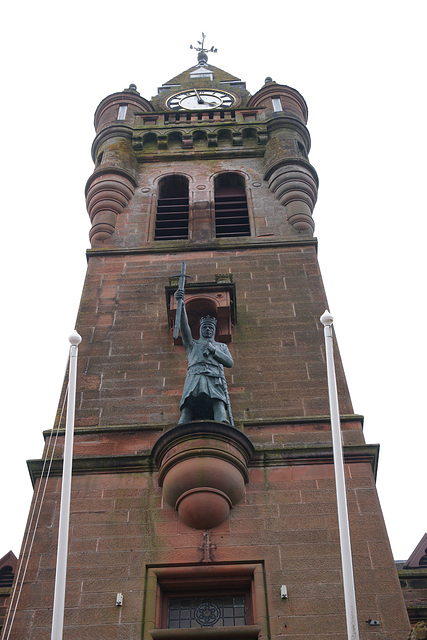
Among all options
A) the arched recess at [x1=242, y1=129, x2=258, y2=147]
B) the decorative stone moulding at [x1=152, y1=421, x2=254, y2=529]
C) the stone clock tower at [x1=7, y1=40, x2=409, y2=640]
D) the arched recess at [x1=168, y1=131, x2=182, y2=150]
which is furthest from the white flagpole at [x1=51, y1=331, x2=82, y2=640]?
the arched recess at [x1=242, y1=129, x2=258, y2=147]

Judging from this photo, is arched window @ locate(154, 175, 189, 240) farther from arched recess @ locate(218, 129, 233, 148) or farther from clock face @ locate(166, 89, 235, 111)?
clock face @ locate(166, 89, 235, 111)

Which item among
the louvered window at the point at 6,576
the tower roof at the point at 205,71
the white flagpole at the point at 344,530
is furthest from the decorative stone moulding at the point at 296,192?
the tower roof at the point at 205,71

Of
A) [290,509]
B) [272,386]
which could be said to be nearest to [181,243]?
[272,386]

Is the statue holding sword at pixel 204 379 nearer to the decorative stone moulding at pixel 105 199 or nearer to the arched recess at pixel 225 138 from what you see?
the decorative stone moulding at pixel 105 199

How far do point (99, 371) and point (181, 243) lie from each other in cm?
520

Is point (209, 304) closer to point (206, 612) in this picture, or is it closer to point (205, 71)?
point (206, 612)

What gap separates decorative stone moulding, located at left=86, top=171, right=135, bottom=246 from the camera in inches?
871

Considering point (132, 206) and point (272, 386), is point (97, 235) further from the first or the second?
point (272, 386)

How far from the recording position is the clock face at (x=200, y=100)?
3169 centimetres

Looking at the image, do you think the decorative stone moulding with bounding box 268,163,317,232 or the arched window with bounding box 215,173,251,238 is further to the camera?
the arched window with bounding box 215,173,251,238

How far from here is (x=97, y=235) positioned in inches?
861

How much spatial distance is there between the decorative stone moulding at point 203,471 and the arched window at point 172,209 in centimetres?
893

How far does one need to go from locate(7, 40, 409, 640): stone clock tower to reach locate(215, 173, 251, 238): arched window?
80mm

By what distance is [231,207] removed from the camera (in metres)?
23.7
